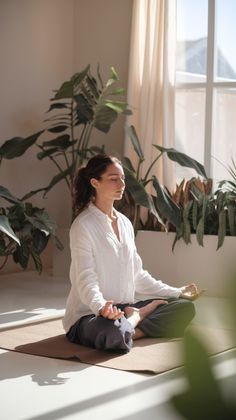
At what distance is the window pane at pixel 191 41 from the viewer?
21.5 ft

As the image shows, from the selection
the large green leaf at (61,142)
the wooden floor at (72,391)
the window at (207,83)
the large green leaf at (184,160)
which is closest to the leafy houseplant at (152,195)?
the large green leaf at (184,160)

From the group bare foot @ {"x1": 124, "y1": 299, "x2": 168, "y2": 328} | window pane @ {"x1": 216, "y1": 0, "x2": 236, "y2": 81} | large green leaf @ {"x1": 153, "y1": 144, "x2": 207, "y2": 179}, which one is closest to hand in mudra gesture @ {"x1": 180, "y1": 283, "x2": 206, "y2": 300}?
bare foot @ {"x1": 124, "y1": 299, "x2": 168, "y2": 328}

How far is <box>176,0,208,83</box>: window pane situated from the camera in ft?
21.5

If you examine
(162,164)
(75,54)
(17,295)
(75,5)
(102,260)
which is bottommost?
(17,295)

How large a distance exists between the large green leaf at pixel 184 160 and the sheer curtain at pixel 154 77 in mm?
436

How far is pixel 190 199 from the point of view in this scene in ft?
20.2

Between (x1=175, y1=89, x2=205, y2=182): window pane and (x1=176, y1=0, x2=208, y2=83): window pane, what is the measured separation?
0.46 feet

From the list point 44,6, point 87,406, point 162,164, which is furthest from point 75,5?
point 87,406

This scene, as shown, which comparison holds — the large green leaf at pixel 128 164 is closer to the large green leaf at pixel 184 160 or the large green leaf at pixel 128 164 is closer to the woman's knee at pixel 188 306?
the large green leaf at pixel 184 160

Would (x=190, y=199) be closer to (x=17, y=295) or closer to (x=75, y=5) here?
(x=17, y=295)

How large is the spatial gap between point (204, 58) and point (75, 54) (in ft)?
4.49

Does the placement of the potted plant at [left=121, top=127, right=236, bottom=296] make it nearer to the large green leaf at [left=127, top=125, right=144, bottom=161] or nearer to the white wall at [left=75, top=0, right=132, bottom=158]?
the large green leaf at [left=127, top=125, right=144, bottom=161]

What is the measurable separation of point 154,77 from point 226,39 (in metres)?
0.69

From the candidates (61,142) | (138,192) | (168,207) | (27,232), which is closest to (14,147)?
(61,142)
